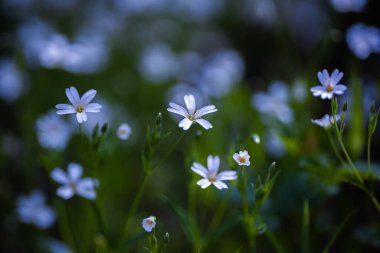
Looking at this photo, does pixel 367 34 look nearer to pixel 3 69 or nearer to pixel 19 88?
pixel 19 88

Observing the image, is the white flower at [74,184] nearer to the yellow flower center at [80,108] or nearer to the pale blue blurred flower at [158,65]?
the yellow flower center at [80,108]

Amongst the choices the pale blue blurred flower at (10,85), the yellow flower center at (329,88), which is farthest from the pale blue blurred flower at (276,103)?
the pale blue blurred flower at (10,85)

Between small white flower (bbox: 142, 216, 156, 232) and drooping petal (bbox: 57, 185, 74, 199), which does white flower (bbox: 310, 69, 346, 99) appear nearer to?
small white flower (bbox: 142, 216, 156, 232)

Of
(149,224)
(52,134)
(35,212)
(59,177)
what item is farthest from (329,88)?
(35,212)

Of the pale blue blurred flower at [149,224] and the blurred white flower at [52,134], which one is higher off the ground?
the pale blue blurred flower at [149,224]

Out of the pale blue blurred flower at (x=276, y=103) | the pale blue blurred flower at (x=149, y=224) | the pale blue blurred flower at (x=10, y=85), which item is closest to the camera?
the pale blue blurred flower at (x=149, y=224)

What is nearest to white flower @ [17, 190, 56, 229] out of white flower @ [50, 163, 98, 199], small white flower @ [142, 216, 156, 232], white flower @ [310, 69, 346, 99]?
white flower @ [50, 163, 98, 199]

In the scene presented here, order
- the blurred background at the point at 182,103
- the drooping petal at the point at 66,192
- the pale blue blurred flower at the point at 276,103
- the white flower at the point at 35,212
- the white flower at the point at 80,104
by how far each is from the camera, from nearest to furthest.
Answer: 1. the white flower at the point at 80,104
2. the drooping petal at the point at 66,192
3. the blurred background at the point at 182,103
4. the white flower at the point at 35,212
5. the pale blue blurred flower at the point at 276,103

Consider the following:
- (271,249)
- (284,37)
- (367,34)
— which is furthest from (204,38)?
(271,249)
